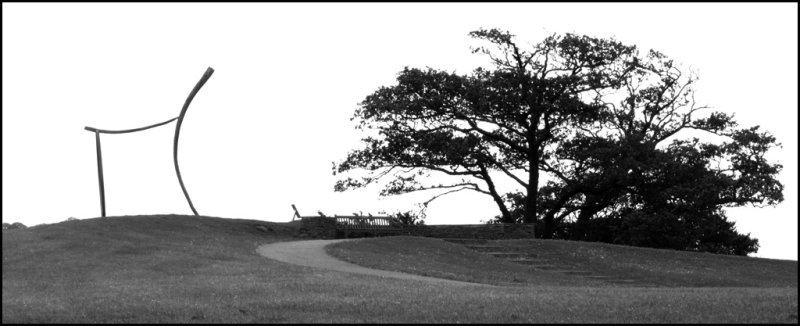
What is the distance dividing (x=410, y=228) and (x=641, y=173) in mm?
11389

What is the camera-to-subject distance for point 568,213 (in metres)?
53.0

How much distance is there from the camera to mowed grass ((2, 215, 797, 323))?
1989cm

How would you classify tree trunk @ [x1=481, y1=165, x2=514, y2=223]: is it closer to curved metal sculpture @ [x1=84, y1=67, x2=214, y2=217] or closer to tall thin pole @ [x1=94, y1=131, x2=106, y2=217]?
curved metal sculpture @ [x1=84, y1=67, x2=214, y2=217]

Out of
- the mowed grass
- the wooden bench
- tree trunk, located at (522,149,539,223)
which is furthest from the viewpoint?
tree trunk, located at (522,149,539,223)

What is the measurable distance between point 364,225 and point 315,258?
1315 centimetres

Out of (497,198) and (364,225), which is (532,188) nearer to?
(497,198)

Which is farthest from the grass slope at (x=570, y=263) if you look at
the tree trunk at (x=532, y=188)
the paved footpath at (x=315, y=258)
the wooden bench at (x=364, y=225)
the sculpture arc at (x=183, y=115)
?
the sculpture arc at (x=183, y=115)

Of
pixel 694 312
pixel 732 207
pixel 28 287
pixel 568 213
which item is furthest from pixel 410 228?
pixel 694 312

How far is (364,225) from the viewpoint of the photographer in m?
46.5

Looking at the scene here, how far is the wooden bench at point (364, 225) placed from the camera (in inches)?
1818

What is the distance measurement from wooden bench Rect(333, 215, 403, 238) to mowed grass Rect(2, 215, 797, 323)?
1212 cm

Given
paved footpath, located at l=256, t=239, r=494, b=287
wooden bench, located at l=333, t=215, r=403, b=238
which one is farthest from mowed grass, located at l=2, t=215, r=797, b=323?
wooden bench, located at l=333, t=215, r=403, b=238

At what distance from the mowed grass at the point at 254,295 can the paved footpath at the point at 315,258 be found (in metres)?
1.18

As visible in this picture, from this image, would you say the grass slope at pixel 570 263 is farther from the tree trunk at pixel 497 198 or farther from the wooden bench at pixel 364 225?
the tree trunk at pixel 497 198
